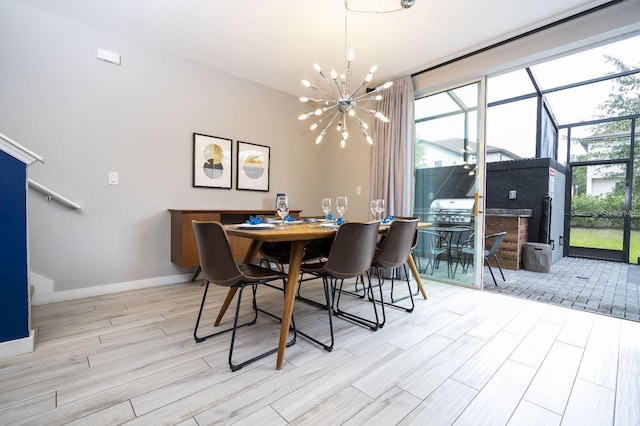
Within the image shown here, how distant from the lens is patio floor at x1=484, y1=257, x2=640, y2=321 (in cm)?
279

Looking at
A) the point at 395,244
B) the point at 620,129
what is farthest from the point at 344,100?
the point at 620,129

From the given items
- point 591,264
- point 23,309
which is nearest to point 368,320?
point 23,309

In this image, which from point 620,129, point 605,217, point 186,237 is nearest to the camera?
point 186,237

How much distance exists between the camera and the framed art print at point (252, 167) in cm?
388

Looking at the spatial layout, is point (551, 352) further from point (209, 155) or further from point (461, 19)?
point (209, 155)

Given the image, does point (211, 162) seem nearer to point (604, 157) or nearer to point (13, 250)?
point (13, 250)

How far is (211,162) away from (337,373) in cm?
294

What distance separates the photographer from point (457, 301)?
2.86 m

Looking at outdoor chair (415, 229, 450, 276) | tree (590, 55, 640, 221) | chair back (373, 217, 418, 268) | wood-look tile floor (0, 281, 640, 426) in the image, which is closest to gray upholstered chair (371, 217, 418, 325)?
chair back (373, 217, 418, 268)

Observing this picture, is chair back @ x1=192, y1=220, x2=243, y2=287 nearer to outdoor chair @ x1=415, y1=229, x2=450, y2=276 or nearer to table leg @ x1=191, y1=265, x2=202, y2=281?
table leg @ x1=191, y1=265, x2=202, y2=281

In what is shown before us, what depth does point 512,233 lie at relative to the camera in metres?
4.56

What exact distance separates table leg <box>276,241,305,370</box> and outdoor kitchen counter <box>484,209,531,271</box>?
4.21 metres

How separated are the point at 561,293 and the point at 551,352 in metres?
1.83

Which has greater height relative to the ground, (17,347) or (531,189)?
(531,189)
